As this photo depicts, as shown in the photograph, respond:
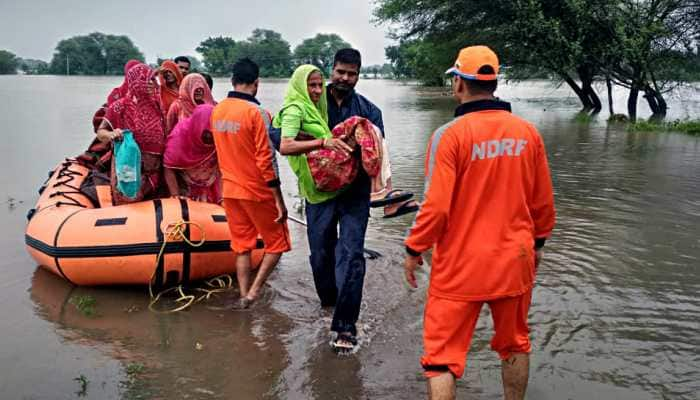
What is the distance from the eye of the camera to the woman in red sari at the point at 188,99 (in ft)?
18.9

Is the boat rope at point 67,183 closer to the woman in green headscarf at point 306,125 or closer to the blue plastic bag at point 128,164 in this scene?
the blue plastic bag at point 128,164

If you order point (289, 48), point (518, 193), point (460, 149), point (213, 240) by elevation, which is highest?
point (289, 48)

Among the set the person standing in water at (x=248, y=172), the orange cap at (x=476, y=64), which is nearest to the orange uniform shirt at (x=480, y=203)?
the orange cap at (x=476, y=64)

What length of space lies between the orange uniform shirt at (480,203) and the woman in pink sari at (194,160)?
3.15m

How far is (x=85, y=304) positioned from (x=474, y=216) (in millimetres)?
3402

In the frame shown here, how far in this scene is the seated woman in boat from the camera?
5652mm

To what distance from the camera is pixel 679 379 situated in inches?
145

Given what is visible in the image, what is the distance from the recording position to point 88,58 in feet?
392

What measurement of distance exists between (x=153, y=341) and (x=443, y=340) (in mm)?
2317

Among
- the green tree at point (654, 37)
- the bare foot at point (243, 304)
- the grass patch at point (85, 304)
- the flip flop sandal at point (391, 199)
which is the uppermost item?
the green tree at point (654, 37)

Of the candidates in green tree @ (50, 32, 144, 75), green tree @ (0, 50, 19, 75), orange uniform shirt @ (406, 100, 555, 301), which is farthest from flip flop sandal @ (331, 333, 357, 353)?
green tree @ (0, 50, 19, 75)

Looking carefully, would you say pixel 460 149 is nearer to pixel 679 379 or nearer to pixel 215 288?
pixel 679 379

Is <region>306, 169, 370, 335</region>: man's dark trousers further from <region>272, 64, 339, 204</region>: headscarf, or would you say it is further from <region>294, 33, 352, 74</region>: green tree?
<region>294, 33, 352, 74</region>: green tree

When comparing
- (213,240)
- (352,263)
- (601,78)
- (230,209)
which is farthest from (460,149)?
(601,78)
